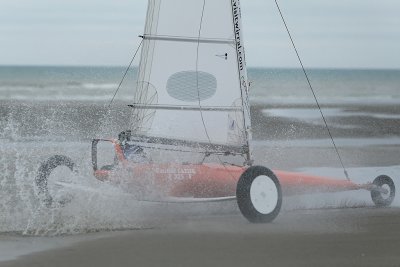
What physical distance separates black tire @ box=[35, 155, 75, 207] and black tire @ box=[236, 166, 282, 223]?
2.44 m

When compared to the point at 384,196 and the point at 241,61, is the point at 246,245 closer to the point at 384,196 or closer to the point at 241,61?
the point at 241,61

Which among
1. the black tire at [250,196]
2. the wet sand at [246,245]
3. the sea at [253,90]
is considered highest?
the sea at [253,90]

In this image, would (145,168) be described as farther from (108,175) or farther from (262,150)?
(262,150)

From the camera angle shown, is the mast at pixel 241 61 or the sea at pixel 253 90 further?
the sea at pixel 253 90

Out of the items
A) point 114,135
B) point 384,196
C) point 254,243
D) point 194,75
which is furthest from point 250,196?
point 114,135

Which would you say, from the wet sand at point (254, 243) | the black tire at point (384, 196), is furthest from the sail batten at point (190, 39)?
the black tire at point (384, 196)

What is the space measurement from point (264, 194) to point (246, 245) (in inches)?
54.0

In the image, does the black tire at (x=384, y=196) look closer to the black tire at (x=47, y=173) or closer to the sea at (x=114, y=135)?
the sea at (x=114, y=135)

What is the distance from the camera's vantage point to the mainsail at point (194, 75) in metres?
11.5

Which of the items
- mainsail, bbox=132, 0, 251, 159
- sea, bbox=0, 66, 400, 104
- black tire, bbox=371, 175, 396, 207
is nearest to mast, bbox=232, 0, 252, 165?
mainsail, bbox=132, 0, 251, 159

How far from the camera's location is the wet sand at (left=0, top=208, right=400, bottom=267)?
8.30m

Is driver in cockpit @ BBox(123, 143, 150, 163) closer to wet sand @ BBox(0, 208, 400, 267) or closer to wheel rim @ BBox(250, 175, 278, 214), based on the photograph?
wet sand @ BBox(0, 208, 400, 267)

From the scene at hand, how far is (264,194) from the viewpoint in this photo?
1030cm

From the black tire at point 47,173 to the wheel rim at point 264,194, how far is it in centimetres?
255
